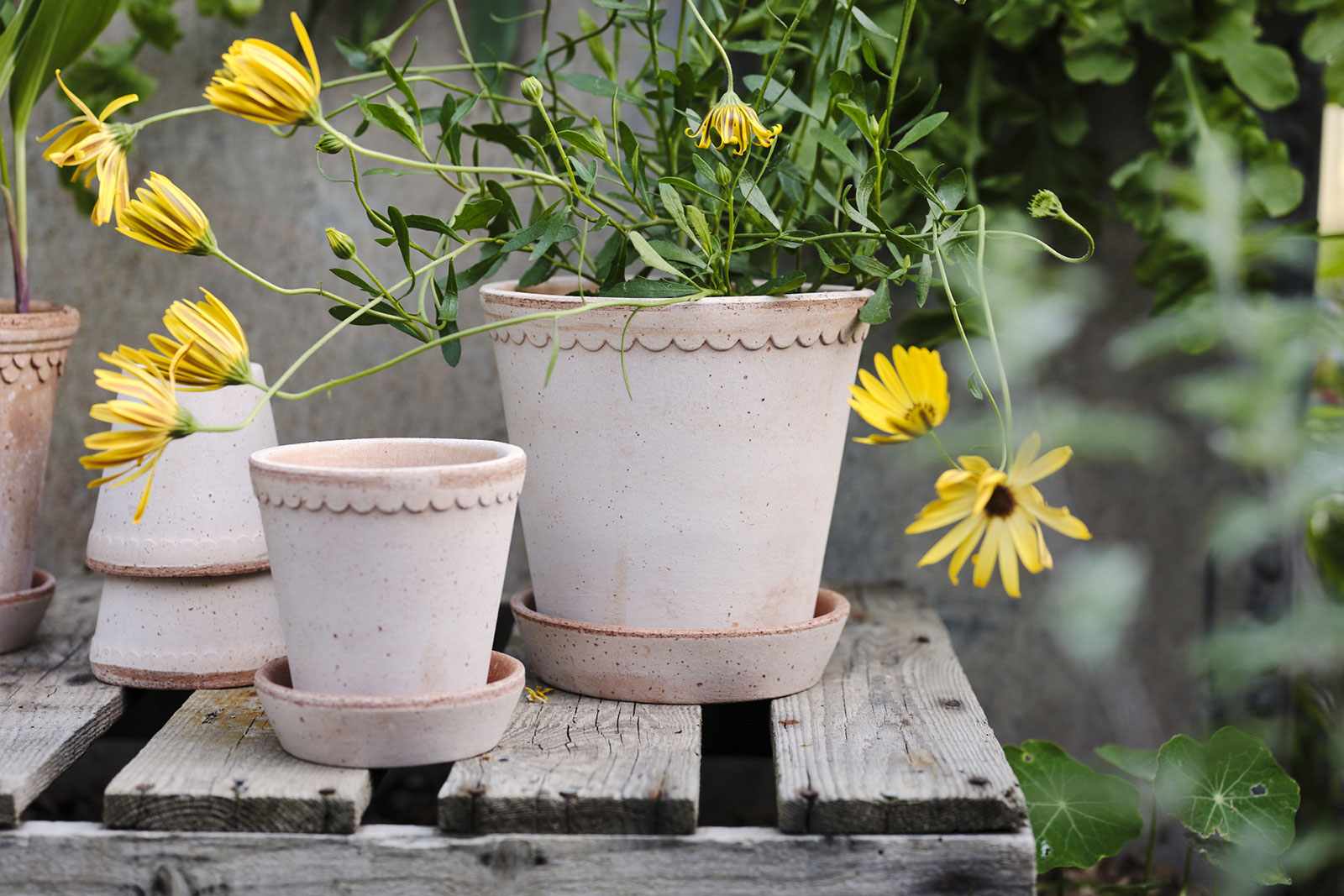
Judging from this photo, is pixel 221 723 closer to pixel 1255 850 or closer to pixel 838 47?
pixel 838 47

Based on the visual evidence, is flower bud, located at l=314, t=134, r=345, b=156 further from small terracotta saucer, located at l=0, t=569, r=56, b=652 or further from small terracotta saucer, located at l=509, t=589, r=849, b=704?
small terracotta saucer, located at l=0, t=569, r=56, b=652

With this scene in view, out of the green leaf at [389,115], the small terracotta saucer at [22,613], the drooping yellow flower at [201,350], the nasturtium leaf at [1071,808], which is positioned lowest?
the nasturtium leaf at [1071,808]

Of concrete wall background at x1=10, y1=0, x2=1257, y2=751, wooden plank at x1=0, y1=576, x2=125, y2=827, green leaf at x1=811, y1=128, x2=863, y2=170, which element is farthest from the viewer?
concrete wall background at x1=10, y1=0, x2=1257, y2=751

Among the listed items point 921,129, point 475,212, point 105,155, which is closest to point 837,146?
point 921,129

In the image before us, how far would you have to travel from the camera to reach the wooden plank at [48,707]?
0.78m

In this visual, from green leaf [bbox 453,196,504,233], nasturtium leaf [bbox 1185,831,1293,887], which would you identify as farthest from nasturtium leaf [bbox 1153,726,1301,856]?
green leaf [bbox 453,196,504,233]

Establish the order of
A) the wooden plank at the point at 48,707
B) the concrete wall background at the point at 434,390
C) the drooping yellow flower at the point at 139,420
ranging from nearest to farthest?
the drooping yellow flower at the point at 139,420, the wooden plank at the point at 48,707, the concrete wall background at the point at 434,390

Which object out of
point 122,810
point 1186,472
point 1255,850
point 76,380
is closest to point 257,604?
point 122,810

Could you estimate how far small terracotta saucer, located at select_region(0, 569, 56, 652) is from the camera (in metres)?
Result: 1.03

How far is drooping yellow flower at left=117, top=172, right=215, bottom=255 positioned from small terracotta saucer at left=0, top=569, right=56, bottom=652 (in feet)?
1.44

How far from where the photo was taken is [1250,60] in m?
1.22

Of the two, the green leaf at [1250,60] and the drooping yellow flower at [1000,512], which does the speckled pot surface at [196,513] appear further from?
the green leaf at [1250,60]

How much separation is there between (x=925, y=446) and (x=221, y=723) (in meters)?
0.87

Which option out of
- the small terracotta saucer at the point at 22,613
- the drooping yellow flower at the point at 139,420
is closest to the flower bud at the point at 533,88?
the drooping yellow flower at the point at 139,420
